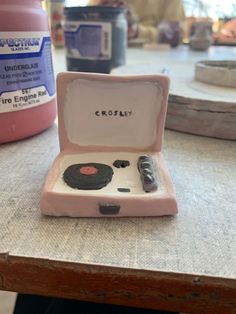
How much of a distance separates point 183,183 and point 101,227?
9 cm

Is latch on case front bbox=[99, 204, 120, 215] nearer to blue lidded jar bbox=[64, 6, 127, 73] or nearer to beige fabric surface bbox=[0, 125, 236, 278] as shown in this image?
beige fabric surface bbox=[0, 125, 236, 278]

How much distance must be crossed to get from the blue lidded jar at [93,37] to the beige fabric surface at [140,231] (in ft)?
1.25

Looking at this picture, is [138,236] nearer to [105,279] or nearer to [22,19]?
[105,279]

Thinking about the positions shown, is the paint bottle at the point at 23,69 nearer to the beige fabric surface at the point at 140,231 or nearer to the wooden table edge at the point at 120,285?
the beige fabric surface at the point at 140,231

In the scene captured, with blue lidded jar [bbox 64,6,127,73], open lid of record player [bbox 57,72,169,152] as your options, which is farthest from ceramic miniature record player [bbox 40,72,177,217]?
blue lidded jar [bbox 64,6,127,73]

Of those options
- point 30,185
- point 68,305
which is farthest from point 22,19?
point 68,305

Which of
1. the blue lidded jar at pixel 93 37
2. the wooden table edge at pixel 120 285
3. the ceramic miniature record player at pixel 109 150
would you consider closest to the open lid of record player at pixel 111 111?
the ceramic miniature record player at pixel 109 150

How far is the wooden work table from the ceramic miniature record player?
0.01 meters

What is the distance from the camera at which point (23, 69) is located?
1.00 ft

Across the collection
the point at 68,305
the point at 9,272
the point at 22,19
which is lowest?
the point at 68,305

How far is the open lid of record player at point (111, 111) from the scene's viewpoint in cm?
26

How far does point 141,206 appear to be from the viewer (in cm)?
22

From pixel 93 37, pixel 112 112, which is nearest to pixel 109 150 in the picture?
pixel 112 112

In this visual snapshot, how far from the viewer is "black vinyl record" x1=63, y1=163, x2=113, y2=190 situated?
0.73 feet
